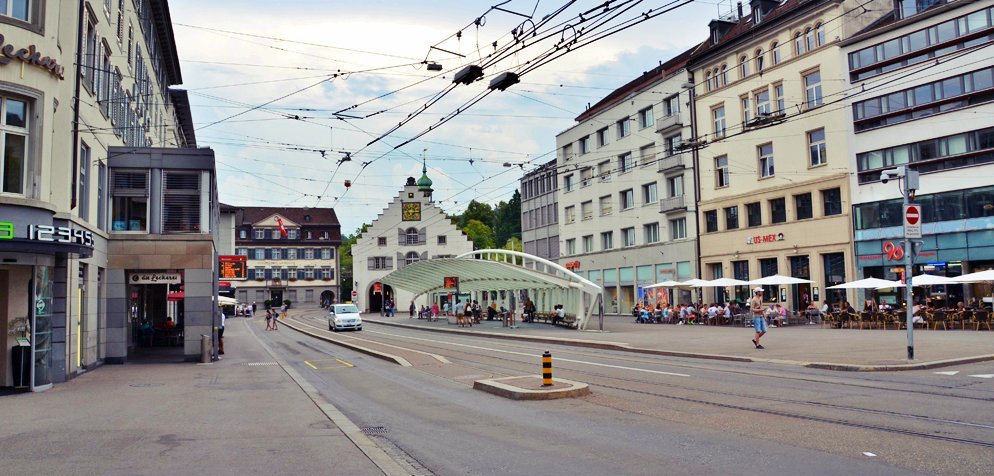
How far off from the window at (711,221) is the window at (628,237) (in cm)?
827

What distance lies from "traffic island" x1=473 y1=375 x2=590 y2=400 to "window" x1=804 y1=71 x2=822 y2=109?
106 ft

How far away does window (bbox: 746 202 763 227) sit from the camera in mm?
46188

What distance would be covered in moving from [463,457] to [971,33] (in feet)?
117

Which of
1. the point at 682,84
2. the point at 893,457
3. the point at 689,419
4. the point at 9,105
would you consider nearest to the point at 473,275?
the point at 682,84

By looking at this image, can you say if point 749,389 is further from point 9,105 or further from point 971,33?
point 971,33

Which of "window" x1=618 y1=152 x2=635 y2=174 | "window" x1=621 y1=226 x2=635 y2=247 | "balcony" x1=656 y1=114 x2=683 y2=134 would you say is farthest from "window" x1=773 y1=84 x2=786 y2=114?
"window" x1=621 y1=226 x2=635 y2=247

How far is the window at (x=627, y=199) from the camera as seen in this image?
191 ft

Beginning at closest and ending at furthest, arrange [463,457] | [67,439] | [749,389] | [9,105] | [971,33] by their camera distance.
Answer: [463,457] → [67,439] → [749,389] → [9,105] → [971,33]

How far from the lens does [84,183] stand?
20359 millimetres

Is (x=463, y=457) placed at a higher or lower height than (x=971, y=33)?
lower

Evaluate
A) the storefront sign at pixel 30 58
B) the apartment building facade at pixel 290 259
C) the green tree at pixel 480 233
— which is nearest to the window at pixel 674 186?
the storefront sign at pixel 30 58

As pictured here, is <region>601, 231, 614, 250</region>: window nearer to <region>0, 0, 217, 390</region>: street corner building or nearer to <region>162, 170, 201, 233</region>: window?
<region>0, 0, 217, 390</region>: street corner building

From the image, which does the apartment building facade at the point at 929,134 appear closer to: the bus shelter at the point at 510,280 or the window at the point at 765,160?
the window at the point at 765,160

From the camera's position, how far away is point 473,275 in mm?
47969
